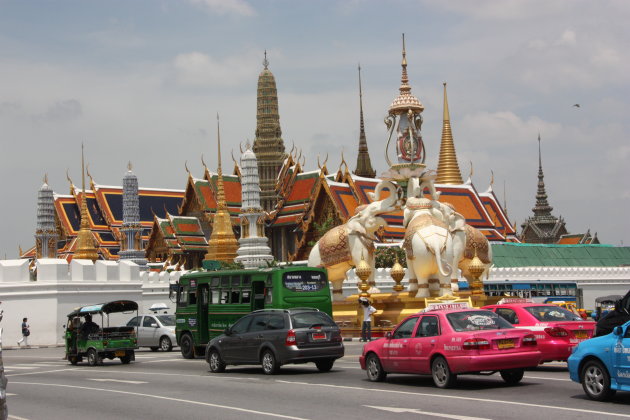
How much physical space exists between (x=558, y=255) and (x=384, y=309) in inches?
1016

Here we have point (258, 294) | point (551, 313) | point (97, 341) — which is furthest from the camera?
point (258, 294)

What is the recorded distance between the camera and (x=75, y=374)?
68.2ft

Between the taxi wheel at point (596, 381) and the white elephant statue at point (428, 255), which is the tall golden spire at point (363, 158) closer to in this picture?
the white elephant statue at point (428, 255)

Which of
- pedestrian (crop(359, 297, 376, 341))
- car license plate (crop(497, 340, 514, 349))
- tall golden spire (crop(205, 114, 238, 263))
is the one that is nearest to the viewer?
car license plate (crop(497, 340, 514, 349))

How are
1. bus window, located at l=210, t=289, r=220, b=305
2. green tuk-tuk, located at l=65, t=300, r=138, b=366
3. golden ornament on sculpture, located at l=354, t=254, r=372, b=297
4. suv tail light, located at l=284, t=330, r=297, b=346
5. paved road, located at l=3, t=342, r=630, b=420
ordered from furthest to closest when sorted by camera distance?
golden ornament on sculpture, located at l=354, t=254, r=372, b=297
bus window, located at l=210, t=289, r=220, b=305
green tuk-tuk, located at l=65, t=300, r=138, b=366
suv tail light, located at l=284, t=330, r=297, b=346
paved road, located at l=3, t=342, r=630, b=420

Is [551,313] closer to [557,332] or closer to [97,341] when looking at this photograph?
[557,332]

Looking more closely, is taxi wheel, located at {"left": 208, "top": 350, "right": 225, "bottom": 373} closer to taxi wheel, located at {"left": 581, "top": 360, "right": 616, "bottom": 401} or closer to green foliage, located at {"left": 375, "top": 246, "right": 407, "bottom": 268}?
taxi wheel, located at {"left": 581, "top": 360, "right": 616, "bottom": 401}

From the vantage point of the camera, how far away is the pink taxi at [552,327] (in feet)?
55.2

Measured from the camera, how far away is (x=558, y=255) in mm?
54406

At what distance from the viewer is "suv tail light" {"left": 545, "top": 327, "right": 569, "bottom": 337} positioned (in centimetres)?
1683

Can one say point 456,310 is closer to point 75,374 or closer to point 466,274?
point 75,374

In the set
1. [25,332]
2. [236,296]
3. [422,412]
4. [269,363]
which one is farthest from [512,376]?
[25,332]

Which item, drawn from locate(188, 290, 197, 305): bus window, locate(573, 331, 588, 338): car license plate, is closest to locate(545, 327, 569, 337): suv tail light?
locate(573, 331, 588, 338): car license plate

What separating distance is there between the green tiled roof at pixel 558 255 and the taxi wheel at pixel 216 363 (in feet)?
103
